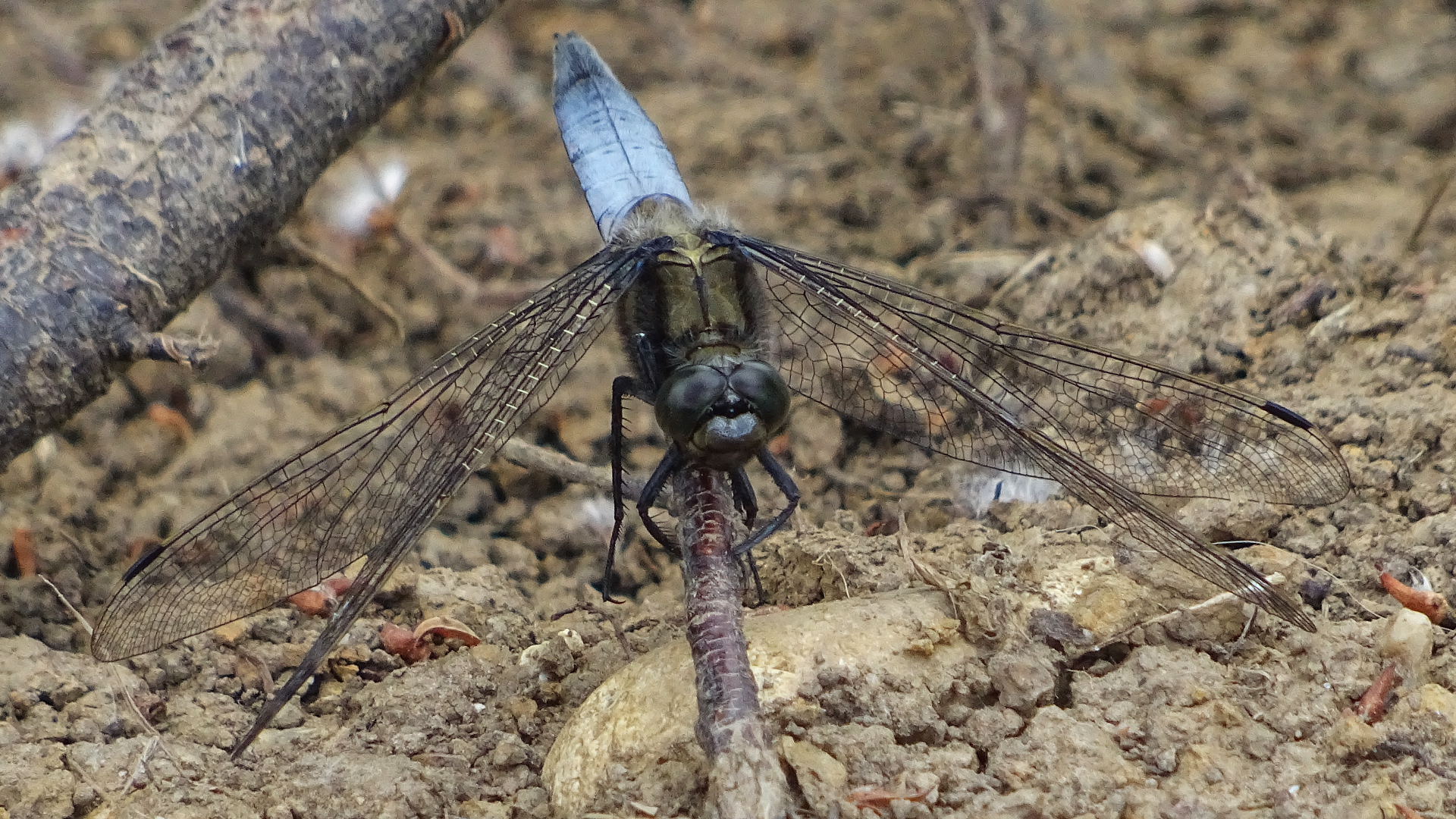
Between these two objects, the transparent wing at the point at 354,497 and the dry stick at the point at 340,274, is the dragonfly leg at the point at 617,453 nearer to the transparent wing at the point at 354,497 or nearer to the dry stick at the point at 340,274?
the transparent wing at the point at 354,497

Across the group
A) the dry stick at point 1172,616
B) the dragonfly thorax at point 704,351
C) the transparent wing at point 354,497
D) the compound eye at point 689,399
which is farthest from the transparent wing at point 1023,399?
the transparent wing at point 354,497

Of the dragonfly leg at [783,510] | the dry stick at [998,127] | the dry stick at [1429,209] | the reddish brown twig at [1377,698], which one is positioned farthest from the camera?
the dry stick at [998,127]

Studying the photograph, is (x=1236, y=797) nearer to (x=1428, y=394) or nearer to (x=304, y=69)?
(x=1428, y=394)

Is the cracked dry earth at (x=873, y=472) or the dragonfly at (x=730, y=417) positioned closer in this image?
the cracked dry earth at (x=873, y=472)

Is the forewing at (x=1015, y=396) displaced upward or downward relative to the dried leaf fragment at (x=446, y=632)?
upward

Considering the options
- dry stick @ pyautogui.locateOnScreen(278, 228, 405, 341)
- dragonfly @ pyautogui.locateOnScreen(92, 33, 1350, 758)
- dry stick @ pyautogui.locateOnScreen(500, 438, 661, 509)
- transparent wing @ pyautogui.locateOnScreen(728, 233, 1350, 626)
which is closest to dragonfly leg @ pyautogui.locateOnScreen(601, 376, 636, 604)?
dragonfly @ pyautogui.locateOnScreen(92, 33, 1350, 758)

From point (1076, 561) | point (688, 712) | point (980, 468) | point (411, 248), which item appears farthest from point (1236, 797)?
point (411, 248)

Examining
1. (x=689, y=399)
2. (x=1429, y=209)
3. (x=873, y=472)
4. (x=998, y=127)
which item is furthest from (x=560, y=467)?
(x=1429, y=209)
